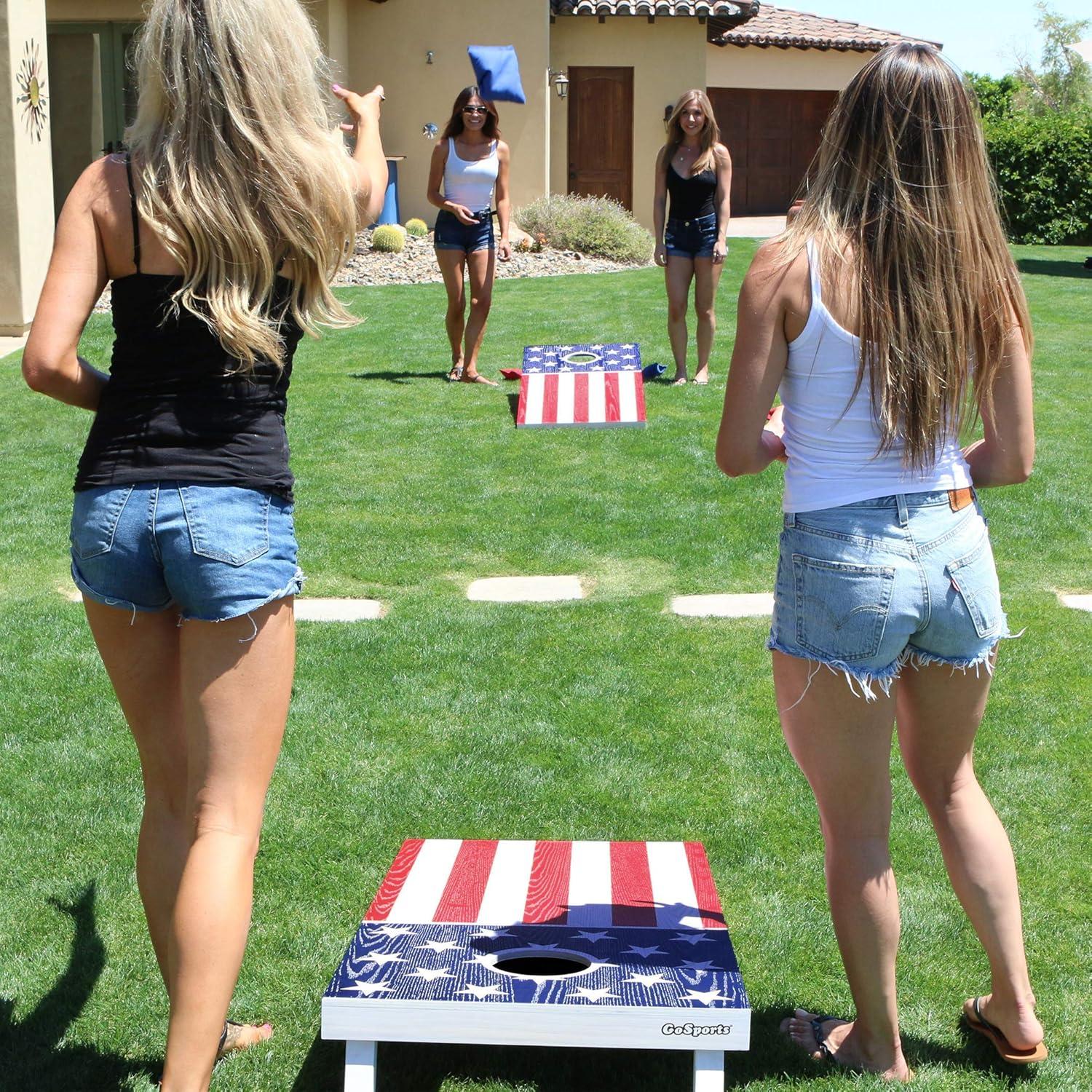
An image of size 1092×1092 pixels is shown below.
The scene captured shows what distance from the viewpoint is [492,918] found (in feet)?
9.14

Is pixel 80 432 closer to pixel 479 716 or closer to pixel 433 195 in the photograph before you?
pixel 433 195

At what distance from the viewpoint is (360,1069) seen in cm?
237

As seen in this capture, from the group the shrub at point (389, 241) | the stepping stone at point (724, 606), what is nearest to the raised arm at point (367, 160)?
the stepping stone at point (724, 606)

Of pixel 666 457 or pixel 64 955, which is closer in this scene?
pixel 64 955

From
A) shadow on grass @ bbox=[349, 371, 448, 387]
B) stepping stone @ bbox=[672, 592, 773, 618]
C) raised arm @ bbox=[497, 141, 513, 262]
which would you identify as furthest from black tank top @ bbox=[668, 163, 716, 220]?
stepping stone @ bbox=[672, 592, 773, 618]

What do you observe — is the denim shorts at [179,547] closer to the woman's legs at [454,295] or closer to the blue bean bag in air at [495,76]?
the woman's legs at [454,295]

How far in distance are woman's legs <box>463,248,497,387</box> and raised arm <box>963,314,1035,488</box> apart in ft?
22.8

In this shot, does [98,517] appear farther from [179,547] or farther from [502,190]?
[502,190]

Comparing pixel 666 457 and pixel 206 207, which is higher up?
pixel 206 207

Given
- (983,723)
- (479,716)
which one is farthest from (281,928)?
(983,723)

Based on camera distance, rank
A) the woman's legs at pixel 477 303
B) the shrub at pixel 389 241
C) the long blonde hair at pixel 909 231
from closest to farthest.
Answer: the long blonde hair at pixel 909 231, the woman's legs at pixel 477 303, the shrub at pixel 389 241

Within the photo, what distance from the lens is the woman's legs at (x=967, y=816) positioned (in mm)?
2461

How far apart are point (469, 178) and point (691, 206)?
1.54m

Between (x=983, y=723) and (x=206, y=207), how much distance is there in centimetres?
323
